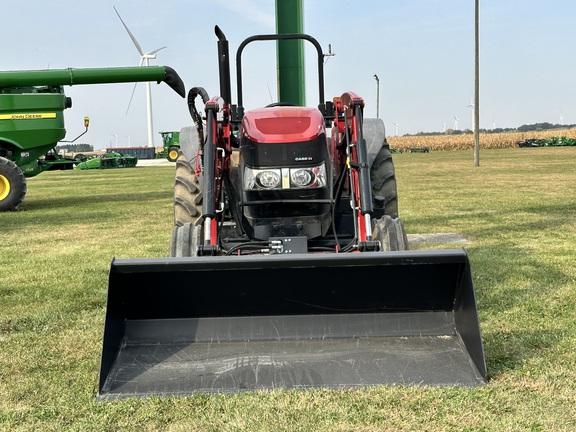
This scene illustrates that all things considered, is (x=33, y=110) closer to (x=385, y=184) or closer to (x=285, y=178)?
(x=385, y=184)

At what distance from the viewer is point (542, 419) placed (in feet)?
9.78

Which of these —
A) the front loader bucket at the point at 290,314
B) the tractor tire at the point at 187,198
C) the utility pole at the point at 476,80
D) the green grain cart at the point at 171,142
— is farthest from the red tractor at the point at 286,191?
the green grain cart at the point at 171,142

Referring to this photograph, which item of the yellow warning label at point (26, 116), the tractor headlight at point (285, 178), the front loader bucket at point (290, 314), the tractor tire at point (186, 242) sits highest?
the yellow warning label at point (26, 116)

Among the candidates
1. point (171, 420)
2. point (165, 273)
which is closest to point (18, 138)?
point (165, 273)

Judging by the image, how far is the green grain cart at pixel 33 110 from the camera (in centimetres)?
1223

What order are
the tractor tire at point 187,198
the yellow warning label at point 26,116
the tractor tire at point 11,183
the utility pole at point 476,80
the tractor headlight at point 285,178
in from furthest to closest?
the utility pole at point 476,80 < the yellow warning label at point 26,116 < the tractor tire at point 11,183 < the tractor tire at point 187,198 < the tractor headlight at point 285,178

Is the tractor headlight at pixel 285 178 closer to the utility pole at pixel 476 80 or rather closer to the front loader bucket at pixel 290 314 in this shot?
the front loader bucket at pixel 290 314

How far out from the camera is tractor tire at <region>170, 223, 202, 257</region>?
450cm

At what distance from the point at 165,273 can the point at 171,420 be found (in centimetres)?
95

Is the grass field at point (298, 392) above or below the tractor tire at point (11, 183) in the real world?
below

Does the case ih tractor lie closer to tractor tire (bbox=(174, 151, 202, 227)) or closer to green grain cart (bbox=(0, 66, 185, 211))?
tractor tire (bbox=(174, 151, 202, 227))

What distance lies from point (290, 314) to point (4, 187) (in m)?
10.3

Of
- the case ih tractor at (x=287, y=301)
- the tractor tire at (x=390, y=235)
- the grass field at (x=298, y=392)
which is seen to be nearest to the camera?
the grass field at (x=298, y=392)

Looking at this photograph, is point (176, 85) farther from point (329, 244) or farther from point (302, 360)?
point (302, 360)
